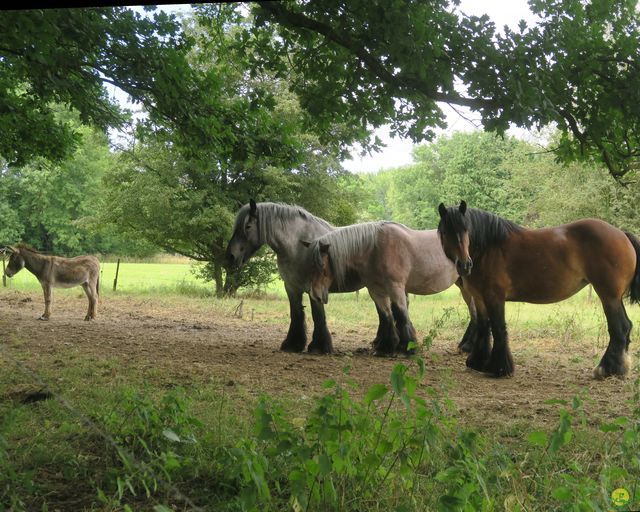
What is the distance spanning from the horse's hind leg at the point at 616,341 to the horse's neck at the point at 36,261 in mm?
9243

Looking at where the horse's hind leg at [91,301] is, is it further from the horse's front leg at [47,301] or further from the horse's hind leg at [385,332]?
the horse's hind leg at [385,332]

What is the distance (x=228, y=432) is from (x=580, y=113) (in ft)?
12.7

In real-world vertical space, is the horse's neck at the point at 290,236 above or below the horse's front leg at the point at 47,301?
above

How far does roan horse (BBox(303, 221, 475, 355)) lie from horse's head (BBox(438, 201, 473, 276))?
163 centimetres

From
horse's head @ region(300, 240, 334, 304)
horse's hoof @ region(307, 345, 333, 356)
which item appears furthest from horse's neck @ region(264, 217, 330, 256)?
horse's hoof @ region(307, 345, 333, 356)

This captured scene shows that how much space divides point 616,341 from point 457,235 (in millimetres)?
2104

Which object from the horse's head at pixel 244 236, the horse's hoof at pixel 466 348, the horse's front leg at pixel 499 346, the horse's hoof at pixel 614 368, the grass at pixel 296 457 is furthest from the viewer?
the horse's hoof at pixel 466 348

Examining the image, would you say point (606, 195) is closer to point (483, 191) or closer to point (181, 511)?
point (483, 191)

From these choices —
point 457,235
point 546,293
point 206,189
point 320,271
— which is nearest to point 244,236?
point 320,271

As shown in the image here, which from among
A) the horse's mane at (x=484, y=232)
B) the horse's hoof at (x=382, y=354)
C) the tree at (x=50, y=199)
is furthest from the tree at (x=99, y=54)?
the tree at (x=50, y=199)

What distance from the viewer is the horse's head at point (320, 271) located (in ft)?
24.6

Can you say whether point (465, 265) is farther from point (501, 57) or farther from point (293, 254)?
point (293, 254)

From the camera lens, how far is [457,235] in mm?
6074

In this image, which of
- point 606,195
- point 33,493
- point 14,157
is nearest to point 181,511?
point 33,493
